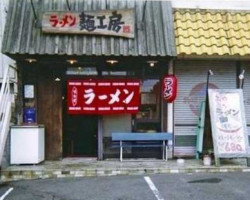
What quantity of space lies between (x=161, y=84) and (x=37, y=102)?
403cm

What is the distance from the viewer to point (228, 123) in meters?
13.1

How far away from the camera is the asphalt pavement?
30.6ft

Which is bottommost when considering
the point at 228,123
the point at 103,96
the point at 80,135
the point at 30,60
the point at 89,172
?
the point at 89,172

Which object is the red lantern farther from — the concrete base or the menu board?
the concrete base

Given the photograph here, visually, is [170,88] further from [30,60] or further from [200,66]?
[30,60]

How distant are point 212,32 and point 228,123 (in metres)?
2.92

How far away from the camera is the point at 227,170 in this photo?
40.3 feet

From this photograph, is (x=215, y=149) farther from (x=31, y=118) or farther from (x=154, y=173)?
(x=31, y=118)

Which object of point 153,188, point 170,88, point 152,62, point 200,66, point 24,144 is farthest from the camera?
point 200,66

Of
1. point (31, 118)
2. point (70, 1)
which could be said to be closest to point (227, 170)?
point (31, 118)

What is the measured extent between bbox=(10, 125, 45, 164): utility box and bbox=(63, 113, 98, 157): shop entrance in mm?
1860

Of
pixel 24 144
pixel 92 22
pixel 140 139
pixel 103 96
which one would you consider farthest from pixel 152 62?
pixel 24 144

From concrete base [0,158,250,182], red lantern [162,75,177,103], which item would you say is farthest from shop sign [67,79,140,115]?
concrete base [0,158,250,182]

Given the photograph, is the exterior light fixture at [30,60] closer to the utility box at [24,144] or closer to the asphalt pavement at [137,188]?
the utility box at [24,144]
